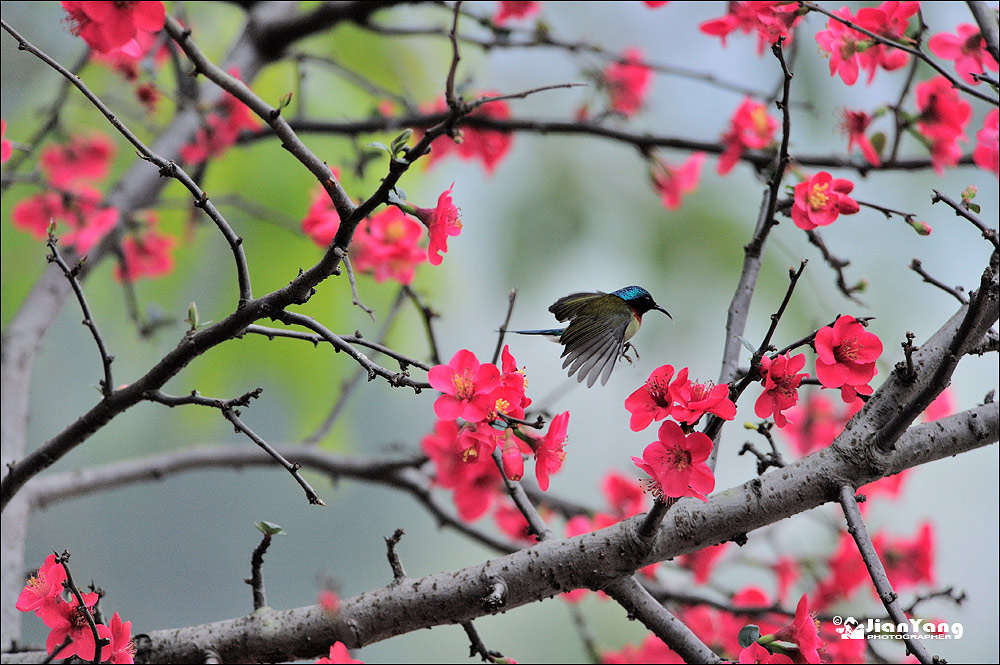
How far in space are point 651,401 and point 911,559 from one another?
108 centimetres

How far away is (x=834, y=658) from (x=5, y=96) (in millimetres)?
2125

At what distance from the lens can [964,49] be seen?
94 centimetres

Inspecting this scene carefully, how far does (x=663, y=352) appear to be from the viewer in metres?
2.13

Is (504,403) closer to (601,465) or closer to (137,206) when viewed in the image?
(137,206)

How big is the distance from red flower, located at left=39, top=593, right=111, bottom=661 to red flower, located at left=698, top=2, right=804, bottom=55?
2.65ft

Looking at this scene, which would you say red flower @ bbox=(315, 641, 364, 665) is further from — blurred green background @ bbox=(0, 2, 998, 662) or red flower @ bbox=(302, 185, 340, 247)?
blurred green background @ bbox=(0, 2, 998, 662)

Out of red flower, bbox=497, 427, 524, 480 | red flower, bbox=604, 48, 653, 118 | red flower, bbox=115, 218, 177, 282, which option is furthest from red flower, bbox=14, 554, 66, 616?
red flower, bbox=604, 48, 653, 118

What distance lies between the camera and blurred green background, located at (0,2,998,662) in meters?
2.19

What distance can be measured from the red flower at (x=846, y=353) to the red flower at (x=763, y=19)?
1.22 feet

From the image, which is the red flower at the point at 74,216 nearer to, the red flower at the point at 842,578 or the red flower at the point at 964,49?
the red flower at the point at 964,49

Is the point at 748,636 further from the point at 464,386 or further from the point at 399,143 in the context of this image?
the point at 399,143

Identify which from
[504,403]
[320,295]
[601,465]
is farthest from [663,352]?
[504,403]

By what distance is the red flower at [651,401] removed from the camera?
0.58 metres

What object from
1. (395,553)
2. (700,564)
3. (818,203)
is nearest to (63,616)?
(395,553)
